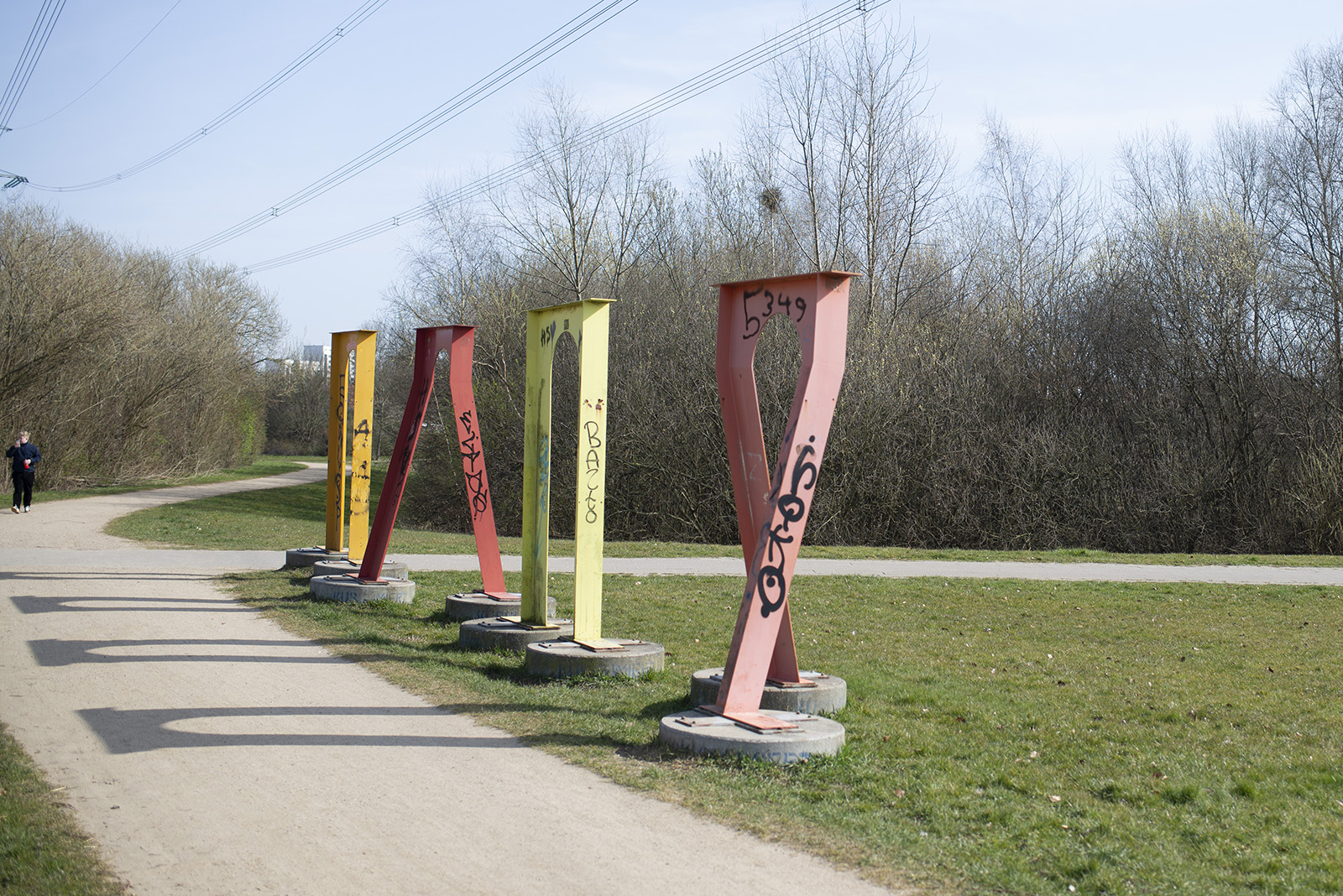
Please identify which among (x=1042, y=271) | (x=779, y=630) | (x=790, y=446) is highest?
(x=1042, y=271)

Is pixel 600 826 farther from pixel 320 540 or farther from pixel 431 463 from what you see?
pixel 431 463

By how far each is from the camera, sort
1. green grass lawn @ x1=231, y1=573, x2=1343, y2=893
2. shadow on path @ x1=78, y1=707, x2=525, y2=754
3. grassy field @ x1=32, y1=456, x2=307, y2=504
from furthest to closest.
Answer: grassy field @ x1=32, y1=456, x2=307, y2=504, shadow on path @ x1=78, y1=707, x2=525, y2=754, green grass lawn @ x1=231, y1=573, x2=1343, y2=893

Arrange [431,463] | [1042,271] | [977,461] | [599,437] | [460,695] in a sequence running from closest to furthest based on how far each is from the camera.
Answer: [460,695]
[599,437]
[977,461]
[1042,271]
[431,463]

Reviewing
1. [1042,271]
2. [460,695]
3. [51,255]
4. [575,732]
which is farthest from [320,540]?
[1042,271]

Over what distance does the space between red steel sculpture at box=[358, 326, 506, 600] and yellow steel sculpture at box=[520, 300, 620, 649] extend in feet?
3.66

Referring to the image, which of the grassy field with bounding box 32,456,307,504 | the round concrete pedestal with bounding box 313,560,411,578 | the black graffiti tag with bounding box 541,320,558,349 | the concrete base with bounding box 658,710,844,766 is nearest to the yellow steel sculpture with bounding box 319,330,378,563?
the round concrete pedestal with bounding box 313,560,411,578

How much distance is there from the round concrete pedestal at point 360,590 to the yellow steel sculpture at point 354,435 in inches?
54.6

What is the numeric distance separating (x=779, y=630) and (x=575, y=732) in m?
1.39

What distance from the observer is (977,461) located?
23109 millimetres

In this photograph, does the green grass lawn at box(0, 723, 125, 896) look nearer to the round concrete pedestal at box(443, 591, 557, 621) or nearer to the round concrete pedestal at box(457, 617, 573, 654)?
the round concrete pedestal at box(457, 617, 573, 654)

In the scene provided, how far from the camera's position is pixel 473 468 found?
9.81m

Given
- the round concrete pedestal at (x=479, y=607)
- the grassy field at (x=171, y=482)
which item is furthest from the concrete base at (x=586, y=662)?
the grassy field at (x=171, y=482)

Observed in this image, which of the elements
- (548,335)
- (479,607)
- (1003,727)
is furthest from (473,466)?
(1003,727)

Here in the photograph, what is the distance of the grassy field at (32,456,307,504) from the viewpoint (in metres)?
27.8
